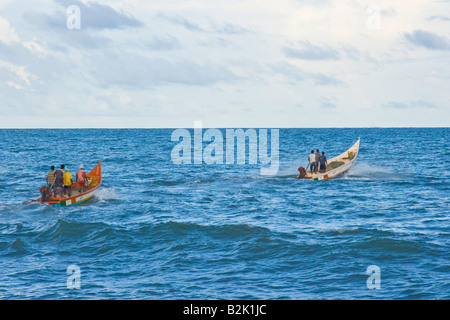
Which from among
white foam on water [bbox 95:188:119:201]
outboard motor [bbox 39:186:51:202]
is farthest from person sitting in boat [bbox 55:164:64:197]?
white foam on water [bbox 95:188:119:201]

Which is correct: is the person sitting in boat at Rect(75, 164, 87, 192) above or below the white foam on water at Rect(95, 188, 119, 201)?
above

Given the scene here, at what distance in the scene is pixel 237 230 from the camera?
2203 centimetres

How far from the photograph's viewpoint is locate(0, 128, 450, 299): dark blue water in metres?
15.1

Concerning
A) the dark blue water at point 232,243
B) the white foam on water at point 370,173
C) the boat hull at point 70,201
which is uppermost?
the white foam on water at point 370,173

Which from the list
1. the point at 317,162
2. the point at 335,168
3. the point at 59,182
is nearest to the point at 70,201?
the point at 59,182

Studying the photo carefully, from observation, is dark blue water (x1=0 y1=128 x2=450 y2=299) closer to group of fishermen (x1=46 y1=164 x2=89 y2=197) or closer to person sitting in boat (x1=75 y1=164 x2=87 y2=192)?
person sitting in boat (x1=75 y1=164 x2=87 y2=192)

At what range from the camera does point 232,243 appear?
20.2m

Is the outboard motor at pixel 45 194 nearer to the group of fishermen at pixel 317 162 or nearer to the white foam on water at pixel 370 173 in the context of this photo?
the group of fishermen at pixel 317 162

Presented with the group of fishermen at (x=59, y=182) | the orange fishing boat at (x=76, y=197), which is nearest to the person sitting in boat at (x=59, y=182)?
the group of fishermen at (x=59, y=182)

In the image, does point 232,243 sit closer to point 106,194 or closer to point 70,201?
point 70,201

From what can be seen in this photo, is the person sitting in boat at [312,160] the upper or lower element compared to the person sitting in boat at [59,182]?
upper

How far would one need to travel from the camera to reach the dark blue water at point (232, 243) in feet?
49.6

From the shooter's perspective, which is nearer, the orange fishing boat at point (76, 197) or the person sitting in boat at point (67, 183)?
the orange fishing boat at point (76, 197)
